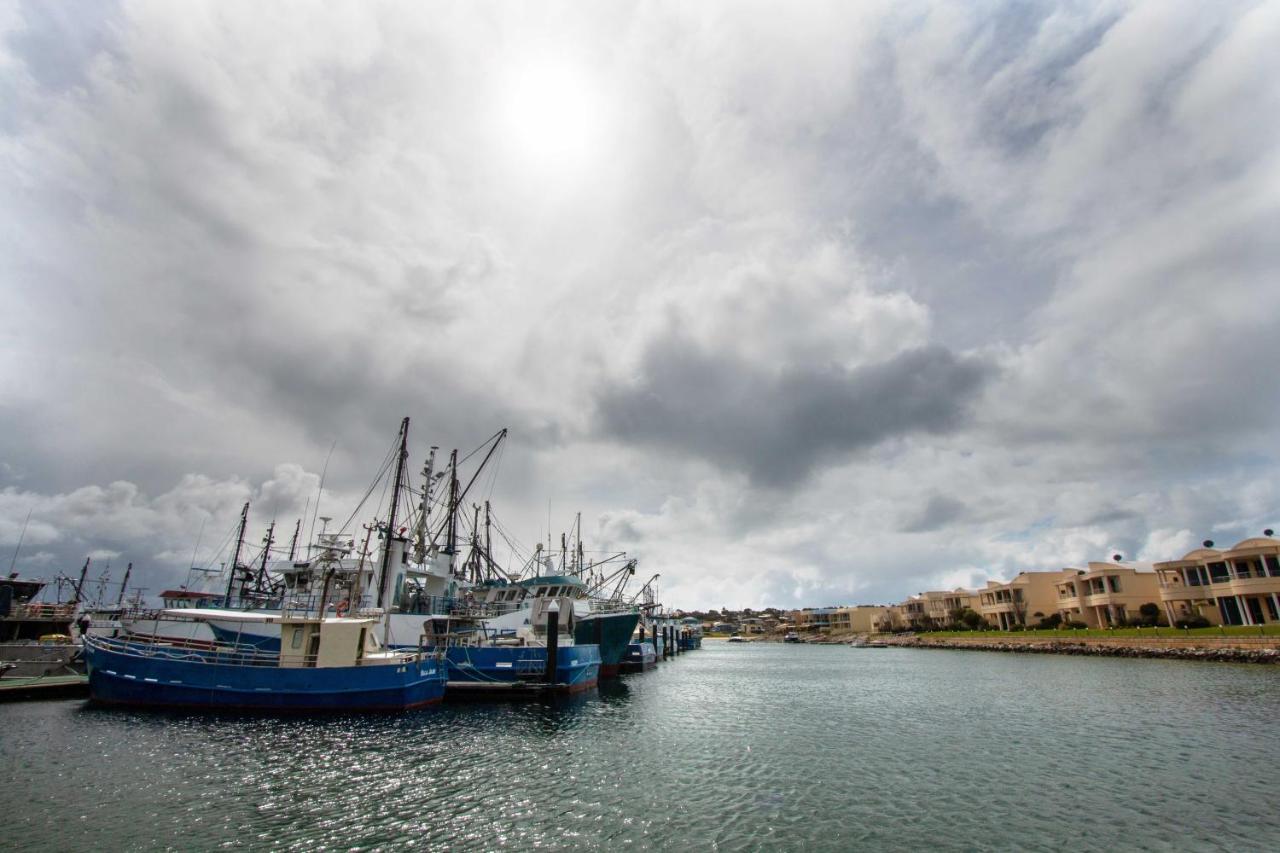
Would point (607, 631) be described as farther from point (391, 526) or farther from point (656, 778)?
point (656, 778)

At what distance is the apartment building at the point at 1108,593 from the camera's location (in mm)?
92625

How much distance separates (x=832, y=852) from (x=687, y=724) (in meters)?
22.4

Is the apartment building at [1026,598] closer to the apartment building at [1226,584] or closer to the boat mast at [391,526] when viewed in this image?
the apartment building at [1226,584]

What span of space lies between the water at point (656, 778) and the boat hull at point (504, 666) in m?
2.94

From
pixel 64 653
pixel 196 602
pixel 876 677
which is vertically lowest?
pixel 876 677

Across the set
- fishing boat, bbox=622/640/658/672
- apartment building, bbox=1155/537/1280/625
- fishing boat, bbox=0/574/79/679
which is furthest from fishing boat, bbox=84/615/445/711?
apartment building, bbox=1155/537/1280/625

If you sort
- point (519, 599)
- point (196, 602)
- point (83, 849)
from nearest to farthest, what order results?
point (83, 849)
point (519, 599)
point (196, 602)

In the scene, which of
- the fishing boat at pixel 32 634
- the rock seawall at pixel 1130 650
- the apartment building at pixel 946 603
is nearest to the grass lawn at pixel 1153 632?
the rock seawall at pixel 1130 650

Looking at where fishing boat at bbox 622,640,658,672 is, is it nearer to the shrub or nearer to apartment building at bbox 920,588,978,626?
the shrub

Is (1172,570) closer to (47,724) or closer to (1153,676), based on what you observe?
(1153,676)

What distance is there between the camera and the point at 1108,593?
312 feet

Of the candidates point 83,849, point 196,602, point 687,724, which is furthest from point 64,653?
point 687,724

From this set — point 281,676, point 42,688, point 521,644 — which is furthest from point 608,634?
point 42,688

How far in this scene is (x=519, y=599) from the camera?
61125 mm
